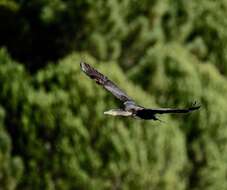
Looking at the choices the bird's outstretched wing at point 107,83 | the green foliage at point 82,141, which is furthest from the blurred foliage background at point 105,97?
the bird's outstretched wing at point 107,83

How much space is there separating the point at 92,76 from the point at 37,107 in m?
12.4

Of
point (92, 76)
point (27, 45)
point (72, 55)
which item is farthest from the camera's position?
point (27, 45)

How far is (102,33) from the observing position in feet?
80.5

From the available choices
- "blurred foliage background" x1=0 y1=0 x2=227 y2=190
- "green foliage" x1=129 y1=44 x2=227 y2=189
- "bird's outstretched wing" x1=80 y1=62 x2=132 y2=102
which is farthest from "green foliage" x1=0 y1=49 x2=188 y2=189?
"bird's outstretched wing" x1=80 y1=62 x2=132 y2=102

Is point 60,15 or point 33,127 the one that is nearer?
point 33,127

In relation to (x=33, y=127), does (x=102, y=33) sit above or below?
above

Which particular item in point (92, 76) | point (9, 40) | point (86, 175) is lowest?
point (86, 175)

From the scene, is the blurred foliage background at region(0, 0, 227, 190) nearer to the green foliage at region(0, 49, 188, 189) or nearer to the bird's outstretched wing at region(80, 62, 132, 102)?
the green foliage at region(0, 49, 188, 189)

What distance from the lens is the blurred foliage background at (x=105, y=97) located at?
21406mm

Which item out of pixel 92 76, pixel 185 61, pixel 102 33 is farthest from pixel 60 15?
pixel 92 76

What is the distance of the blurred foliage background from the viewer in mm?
21406

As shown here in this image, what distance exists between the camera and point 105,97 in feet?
70.9

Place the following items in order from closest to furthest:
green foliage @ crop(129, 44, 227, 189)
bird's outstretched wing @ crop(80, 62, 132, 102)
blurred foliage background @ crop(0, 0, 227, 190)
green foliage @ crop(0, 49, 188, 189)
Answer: bird's outstretched wing @ crop(80, 62, 132, 102) < green foliage @ crop(0, 49, 188, 189) < blurred foliage background @ crop(0, 0, 227, 190) < green foliage @ crop(129, 44, 227, 189)

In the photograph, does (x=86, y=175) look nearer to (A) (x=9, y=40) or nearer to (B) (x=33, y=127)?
(B) (x=33, y=127)
